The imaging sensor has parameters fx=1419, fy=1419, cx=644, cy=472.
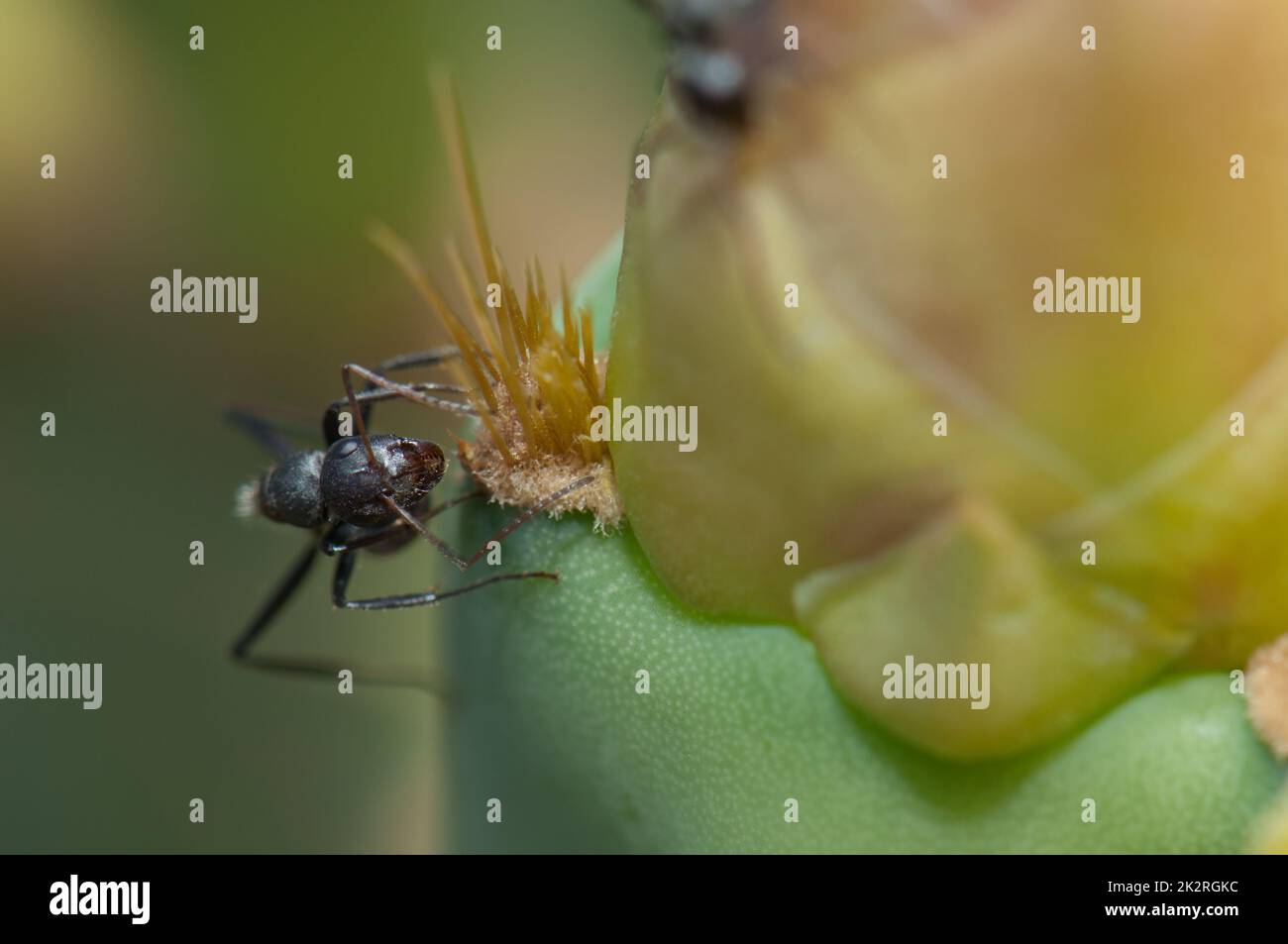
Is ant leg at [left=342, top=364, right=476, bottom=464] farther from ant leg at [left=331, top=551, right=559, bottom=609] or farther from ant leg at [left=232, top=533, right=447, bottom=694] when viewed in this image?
ant leg at [left=232, top=533, right=447, bottom=694]

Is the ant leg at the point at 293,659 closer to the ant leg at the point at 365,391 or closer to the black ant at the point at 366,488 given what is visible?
the black ant at the point at 366,488

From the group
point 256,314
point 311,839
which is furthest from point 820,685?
point 256,314

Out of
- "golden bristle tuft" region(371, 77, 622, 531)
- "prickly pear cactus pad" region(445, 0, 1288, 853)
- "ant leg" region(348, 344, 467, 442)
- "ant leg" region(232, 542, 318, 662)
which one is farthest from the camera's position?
"ant leg" region(232, 542, 318, 662)

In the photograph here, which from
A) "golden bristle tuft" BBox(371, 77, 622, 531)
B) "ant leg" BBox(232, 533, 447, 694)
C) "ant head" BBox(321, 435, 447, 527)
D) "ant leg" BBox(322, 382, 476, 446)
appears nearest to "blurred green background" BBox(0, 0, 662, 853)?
"ant leg" BBox(232, 533, 447, 694)

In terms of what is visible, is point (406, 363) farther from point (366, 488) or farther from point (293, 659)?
point (293, 659)
